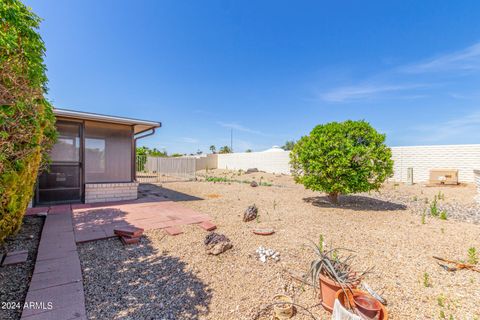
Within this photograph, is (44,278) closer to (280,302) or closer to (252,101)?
(280,302)

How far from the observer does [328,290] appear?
6.44 ft

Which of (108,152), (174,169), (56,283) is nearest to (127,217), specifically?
(56,283)

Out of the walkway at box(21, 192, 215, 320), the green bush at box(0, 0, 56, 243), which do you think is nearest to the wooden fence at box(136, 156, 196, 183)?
the walkway at box(21, 192, 215, 320)

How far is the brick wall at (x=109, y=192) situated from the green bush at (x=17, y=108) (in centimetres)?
321

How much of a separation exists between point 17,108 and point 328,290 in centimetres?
402

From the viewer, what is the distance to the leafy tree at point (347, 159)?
5.56 meters

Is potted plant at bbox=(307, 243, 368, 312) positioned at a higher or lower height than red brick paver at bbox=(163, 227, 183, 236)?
higher

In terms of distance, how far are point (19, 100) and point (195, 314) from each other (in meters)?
3.12

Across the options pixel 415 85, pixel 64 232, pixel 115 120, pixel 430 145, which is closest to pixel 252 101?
pixel 415 85

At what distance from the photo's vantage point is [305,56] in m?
12.0

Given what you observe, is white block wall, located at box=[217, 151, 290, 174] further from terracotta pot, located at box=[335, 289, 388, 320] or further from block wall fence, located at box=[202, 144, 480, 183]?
terracotta pot, located at box=[335, 289, 388, 320]

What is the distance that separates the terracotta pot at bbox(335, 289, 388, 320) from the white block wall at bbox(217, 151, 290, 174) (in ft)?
49.0

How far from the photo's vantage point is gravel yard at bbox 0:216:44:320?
185cm

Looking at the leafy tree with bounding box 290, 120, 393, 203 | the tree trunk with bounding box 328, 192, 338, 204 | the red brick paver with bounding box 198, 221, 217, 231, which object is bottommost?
the red brick paver with bounding box 198, 221, 217, 231
